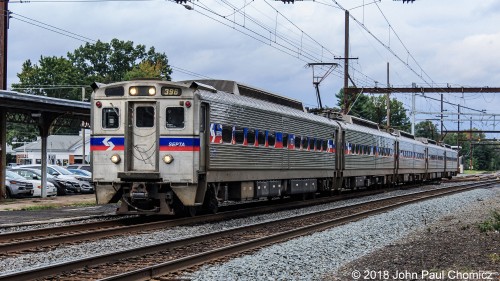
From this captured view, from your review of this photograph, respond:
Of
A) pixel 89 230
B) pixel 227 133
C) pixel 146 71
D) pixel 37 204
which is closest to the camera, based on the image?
pixel 89 230

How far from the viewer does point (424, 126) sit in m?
128

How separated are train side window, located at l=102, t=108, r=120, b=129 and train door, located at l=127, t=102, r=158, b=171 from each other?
0.34 meters

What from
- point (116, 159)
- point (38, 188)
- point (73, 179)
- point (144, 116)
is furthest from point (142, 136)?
point (73, 179)

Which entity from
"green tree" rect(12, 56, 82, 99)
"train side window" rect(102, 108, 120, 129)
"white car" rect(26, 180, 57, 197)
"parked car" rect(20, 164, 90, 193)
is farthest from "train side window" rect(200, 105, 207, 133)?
Result: "green tree" rect(12, 56, 82, 99)

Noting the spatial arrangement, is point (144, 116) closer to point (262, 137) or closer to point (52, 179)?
point (262, 137)

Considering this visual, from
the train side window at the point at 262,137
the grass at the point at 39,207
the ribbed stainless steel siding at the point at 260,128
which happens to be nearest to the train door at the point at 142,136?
the ribbed stainless steel siding at the point at 260,128

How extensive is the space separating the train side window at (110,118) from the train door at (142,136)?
34 centimetres

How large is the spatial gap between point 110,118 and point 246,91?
189 inches

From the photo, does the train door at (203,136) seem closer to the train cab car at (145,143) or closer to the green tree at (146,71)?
the train cab car at (145,143)

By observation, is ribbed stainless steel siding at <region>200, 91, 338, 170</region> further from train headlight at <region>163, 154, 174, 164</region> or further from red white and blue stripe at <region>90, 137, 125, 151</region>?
red white and blue stripe at <region>90, 137, 125, 151</region>

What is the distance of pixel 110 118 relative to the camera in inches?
628

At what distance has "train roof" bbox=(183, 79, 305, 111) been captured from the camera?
18.3m

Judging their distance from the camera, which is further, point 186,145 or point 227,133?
point 227,133

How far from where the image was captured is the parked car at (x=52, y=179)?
28.3 meters
